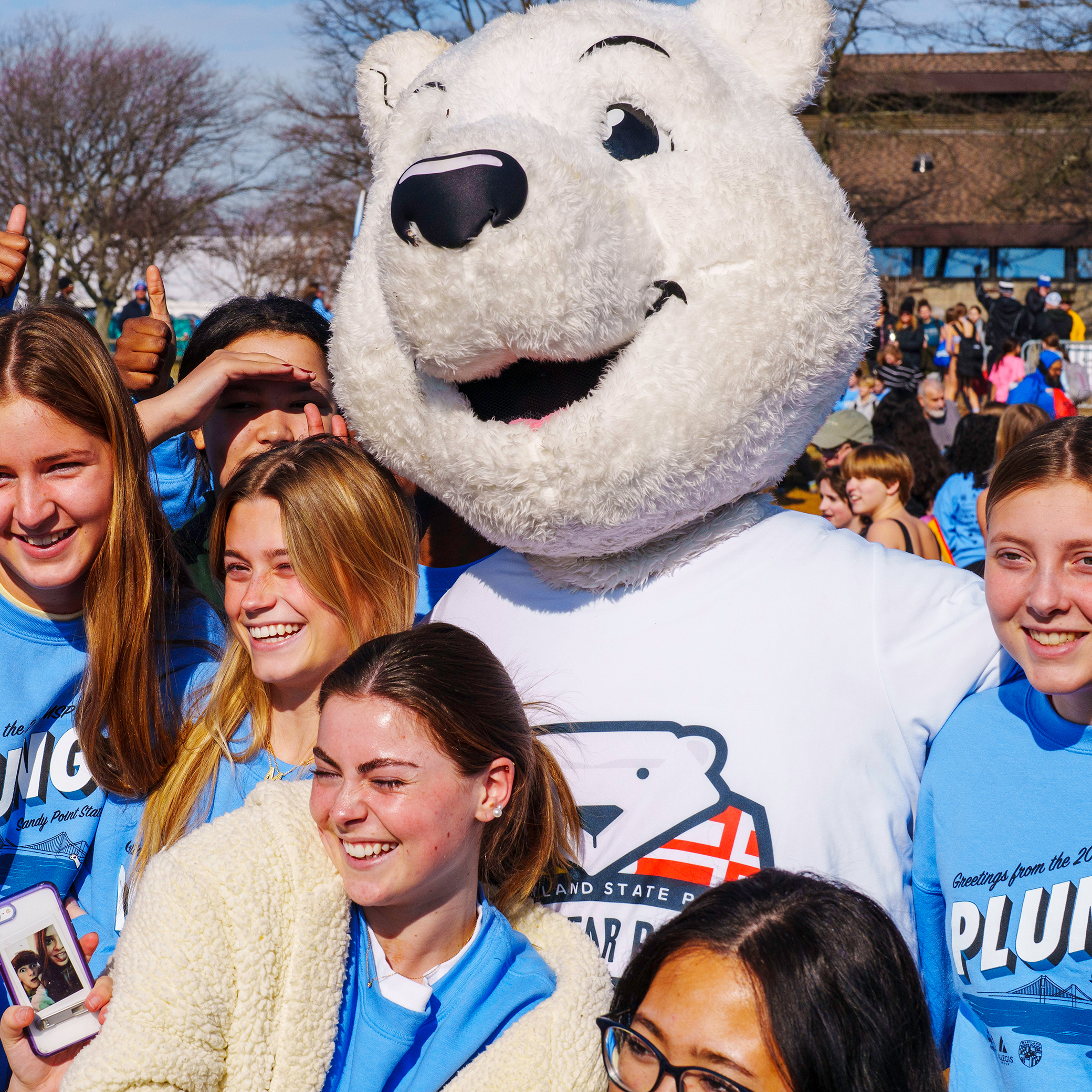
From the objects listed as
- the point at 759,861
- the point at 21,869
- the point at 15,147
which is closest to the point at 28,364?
the point at 21,869

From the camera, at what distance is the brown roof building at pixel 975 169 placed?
912 inches

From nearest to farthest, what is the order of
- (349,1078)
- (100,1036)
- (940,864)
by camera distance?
(100,1036) < (349,1078) < (940,864)

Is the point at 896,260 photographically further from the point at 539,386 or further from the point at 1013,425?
the point at 539,386

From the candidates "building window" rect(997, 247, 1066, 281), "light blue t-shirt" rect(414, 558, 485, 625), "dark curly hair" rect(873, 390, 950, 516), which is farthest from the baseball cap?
"building window" rect(997, 247, 1066, 281)

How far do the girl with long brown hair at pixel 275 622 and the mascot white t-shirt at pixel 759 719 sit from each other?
1.55 ft

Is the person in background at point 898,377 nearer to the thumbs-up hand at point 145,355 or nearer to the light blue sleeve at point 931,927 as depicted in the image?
the thumbs-up hand at point 145,355

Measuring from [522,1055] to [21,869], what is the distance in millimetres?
A: 1107

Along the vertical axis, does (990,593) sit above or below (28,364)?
below

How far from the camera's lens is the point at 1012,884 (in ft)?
6.32

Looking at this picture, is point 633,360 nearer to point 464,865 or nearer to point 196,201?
point 464,865

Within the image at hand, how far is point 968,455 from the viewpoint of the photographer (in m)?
6.40

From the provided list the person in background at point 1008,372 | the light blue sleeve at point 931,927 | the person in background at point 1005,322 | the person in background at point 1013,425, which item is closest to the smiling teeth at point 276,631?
the light blue sleeve at point 931,927

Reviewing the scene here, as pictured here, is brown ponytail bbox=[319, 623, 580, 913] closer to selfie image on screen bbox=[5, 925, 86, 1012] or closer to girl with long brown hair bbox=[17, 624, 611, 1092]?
girl with long brown hair bbox=[17, 624, 611, 1092]

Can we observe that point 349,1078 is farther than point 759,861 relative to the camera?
Answer: No
